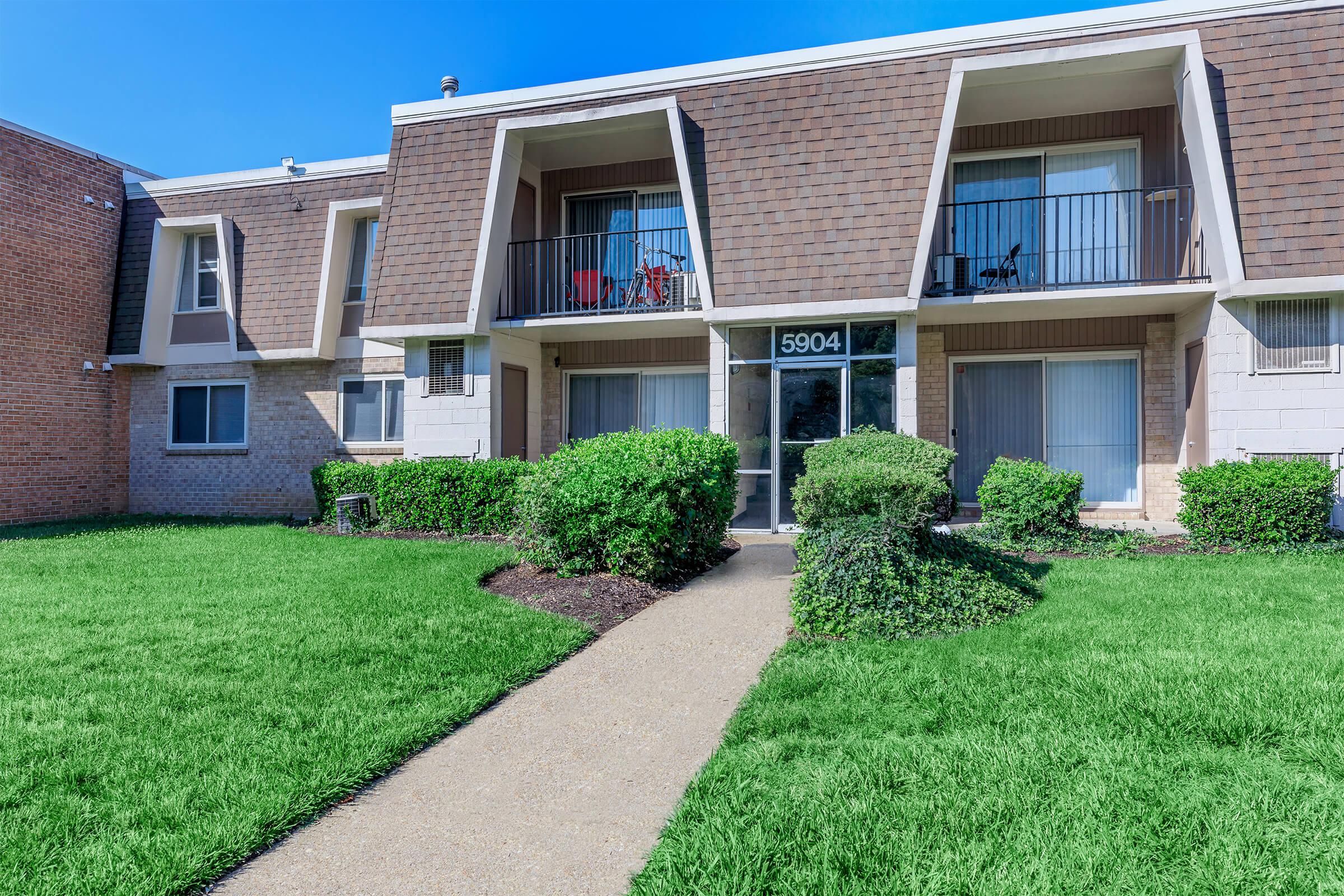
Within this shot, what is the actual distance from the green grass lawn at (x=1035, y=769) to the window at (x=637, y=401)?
8.65 meters

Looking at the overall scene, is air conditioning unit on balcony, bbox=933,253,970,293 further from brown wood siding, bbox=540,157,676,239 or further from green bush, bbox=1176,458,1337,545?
brown wood siding, bbox=540,157,676,239

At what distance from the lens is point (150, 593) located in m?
7.16

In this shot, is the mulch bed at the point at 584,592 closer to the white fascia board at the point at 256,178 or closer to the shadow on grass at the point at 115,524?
the shadow on grass at the point at 115,524

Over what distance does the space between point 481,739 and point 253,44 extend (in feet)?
43.8

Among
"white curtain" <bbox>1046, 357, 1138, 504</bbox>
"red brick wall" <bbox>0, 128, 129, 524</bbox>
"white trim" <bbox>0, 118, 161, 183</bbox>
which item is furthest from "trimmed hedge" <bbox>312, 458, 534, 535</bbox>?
"white curtain" <bbox>1046, 357, 1138, 504</bbox>

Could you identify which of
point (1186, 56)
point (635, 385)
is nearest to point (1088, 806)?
point (1186, 56)

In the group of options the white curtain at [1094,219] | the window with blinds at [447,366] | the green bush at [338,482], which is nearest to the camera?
the white curtain at [1094,219]

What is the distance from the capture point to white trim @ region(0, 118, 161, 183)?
1295cm

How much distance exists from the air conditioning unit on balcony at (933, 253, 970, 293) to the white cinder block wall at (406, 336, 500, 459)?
22.3ft

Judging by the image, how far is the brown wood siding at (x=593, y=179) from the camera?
1345cm

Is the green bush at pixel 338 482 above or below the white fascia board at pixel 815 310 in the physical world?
below

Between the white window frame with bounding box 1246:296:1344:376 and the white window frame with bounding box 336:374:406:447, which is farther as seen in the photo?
the white window frame with bounding box 336:374:406:447

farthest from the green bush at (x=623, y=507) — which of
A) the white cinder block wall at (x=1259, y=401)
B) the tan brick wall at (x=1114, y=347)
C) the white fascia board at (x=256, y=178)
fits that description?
the white fascia board at (x=256, y=178)

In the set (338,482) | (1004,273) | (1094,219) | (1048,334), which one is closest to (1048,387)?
(1048,334)
